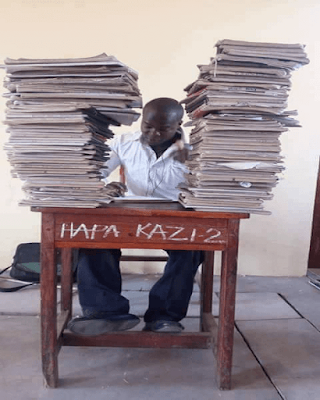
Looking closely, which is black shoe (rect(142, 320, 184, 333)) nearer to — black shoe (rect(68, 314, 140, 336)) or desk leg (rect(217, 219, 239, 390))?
black shoe (rect(68, 314, 140, 336))

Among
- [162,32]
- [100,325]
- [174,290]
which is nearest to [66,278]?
[100,325]

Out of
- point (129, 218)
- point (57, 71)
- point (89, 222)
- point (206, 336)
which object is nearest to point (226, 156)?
point (129, 218)

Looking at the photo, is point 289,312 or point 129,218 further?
point 289,312

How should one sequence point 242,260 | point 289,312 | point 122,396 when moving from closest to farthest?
point 122,396, point 289,312, point 242,260

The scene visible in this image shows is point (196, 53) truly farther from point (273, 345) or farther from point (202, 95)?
point (273, 345)

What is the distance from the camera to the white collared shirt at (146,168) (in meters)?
2.28

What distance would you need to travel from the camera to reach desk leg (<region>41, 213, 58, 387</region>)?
4.83ft

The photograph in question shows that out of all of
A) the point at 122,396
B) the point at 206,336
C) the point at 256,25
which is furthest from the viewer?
the point at 256,25

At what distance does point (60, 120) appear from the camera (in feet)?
4.58

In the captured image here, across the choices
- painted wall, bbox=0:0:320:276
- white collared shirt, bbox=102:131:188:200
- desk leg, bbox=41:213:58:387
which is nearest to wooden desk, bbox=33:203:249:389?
desk leg, bbox=41:213:58:387

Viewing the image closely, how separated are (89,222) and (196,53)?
6.95 ft

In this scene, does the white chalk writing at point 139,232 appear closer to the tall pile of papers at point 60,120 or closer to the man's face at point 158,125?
the tall pile of papers at point 60,120

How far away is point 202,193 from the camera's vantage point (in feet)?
4.72

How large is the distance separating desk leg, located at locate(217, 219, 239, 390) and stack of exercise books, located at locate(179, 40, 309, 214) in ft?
0.42
